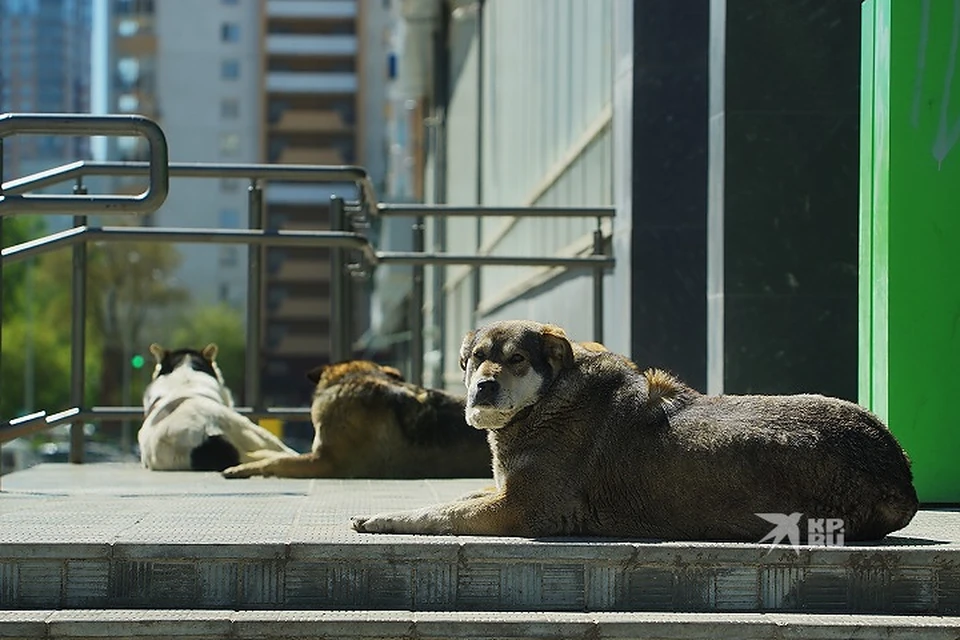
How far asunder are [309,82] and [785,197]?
330 feet

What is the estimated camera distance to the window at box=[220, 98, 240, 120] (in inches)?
4269

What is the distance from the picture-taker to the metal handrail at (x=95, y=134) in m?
8.62

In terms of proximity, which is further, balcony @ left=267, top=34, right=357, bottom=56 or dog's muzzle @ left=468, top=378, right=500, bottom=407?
balcony @ left=267, top=34, right=357, bottom=56

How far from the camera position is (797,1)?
10.6 metres

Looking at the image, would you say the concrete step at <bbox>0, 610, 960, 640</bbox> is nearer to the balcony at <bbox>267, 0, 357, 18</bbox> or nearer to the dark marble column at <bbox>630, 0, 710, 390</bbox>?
the dark marble column at <bbox>630, 0, 710, 390</bbox>

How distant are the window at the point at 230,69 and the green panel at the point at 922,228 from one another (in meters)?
103

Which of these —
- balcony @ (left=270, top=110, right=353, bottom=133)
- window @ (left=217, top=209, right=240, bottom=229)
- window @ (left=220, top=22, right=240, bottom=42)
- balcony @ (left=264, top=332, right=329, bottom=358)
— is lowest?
balcony @ (left=264, top=332, right=329, bottom=358)

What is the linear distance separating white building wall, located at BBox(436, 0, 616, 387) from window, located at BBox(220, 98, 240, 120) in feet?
248

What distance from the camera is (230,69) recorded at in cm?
10881

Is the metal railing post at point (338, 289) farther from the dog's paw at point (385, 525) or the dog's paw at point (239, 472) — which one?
the dog's paw at point (385, 525)

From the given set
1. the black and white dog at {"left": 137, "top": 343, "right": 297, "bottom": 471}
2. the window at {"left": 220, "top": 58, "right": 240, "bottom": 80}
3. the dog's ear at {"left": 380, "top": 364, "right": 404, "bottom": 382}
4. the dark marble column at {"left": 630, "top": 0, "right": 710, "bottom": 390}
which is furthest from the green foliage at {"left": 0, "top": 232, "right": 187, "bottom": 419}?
the dog's ear at {"left": 380, "top": 364, "right": 404, "bottom": 382}

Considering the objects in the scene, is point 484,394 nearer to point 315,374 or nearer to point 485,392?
point 485,392

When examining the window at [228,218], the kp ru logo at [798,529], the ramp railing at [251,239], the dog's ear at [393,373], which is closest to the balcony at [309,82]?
the window at [228,218]

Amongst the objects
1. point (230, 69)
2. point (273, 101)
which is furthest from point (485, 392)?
point (273, 101)
